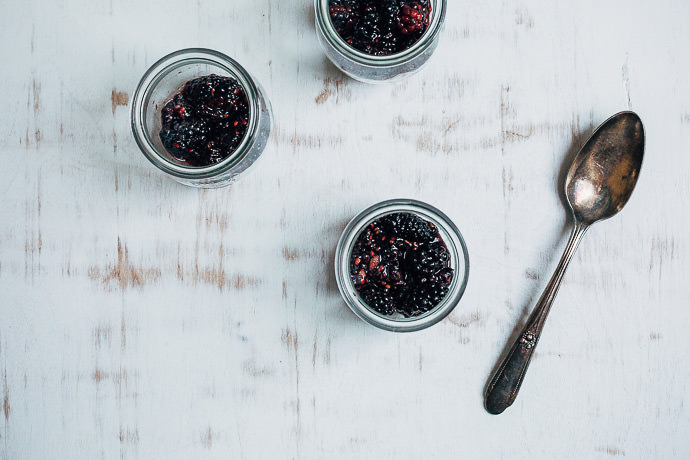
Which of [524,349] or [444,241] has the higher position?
[444,241]

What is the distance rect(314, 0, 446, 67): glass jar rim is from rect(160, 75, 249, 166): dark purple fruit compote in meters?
0.18

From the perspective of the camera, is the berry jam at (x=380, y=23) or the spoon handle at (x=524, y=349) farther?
the spoon handle at (x=524, y=349)

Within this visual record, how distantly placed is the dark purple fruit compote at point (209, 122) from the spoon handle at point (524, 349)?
0.65 m

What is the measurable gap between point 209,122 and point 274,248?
28 centimetres

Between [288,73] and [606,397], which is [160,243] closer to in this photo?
[288,73]

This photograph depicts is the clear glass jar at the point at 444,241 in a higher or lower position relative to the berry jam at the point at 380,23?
lower

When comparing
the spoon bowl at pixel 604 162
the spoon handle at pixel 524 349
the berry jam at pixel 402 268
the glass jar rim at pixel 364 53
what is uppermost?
the glass jar rim at pixel 364 53

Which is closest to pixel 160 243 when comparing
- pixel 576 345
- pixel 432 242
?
pixel 432 242

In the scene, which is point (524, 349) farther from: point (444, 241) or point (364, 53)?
point (364, 53)

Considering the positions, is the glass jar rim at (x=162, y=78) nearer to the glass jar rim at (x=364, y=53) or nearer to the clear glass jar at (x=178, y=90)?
the clear glass jar at (x=178, y=90)

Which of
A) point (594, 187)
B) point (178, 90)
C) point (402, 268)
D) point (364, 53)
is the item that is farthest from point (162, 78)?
point (594, 187)

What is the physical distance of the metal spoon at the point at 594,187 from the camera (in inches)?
39.6

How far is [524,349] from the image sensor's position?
1004mm

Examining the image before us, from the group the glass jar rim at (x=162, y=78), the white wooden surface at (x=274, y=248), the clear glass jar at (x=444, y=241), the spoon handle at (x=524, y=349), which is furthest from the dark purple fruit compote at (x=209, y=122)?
the spoon handle at (x=524, y=349)
